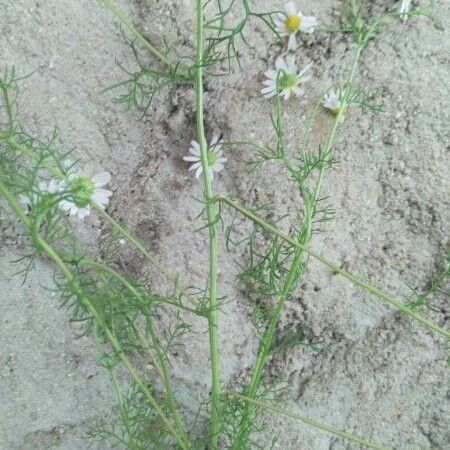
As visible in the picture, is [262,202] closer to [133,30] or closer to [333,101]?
[333,101]

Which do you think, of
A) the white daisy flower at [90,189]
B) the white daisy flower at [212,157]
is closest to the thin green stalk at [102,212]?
the white daisy flower at [90,189]

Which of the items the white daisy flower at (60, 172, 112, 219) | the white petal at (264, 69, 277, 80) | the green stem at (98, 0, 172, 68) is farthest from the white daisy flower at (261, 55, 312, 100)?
the white daisy flower at (60, 172, 112, 219)

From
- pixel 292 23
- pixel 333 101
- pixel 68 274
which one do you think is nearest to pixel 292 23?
pixel 292 23

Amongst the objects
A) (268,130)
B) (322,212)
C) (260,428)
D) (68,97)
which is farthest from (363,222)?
(68,97)

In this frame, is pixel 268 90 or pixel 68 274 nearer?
pixel 68 274

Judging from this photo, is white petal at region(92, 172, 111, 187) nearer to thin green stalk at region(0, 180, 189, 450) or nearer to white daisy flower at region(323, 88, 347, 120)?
thin green stalk at region(0, 180, 189, 450)

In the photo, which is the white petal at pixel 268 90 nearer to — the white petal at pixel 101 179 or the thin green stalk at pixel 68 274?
the white petal at pixel 101 179
